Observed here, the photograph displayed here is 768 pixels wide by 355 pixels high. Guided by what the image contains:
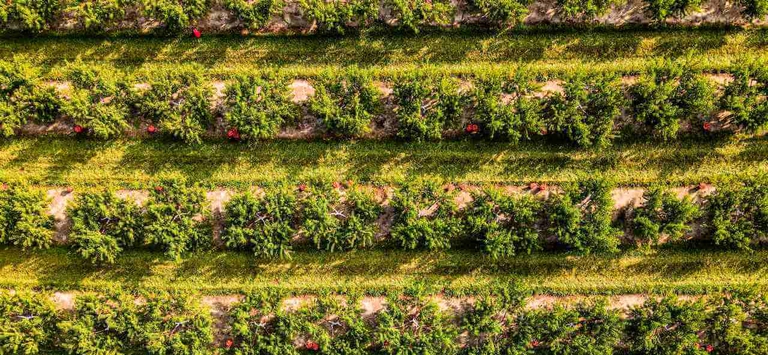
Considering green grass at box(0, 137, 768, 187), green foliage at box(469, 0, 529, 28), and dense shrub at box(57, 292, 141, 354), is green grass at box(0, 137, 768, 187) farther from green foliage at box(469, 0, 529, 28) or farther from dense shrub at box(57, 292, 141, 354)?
green foliage at box(469, 0, 529, 28)

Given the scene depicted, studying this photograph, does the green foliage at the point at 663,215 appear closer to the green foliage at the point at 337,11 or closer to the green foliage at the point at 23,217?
the green foliage at the point at 337,11

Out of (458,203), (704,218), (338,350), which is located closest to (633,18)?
(704,218)

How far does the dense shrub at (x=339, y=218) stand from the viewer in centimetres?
2448

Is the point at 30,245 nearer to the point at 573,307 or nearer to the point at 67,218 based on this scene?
the point at 67,218

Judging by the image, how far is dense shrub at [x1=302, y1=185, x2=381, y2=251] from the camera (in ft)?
80.3

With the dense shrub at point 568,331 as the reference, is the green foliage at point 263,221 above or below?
above

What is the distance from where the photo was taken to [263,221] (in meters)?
24.6

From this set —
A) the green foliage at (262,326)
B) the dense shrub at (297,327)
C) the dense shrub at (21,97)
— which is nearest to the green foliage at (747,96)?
the dense shrub at (297,327)

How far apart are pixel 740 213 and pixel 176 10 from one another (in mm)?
26332

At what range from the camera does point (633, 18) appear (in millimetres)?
26125

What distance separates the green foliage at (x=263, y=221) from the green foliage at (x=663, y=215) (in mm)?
15315

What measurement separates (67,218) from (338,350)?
44.8 ft

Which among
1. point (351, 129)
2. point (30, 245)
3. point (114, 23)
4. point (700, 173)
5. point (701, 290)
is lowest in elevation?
point (701, 290)

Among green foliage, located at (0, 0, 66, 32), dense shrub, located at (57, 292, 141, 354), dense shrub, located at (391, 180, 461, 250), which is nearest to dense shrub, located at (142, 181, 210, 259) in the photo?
dense shrub, located at (57, 292, 141, 354)
